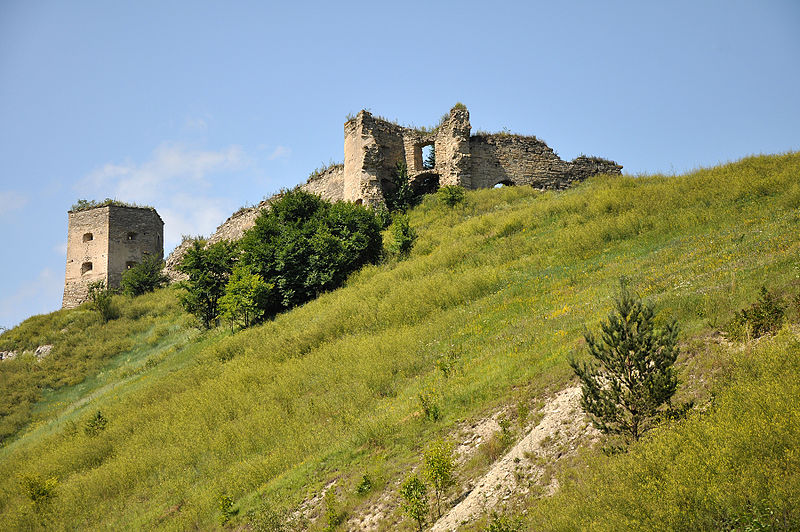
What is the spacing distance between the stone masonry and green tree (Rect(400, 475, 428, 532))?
1878cm

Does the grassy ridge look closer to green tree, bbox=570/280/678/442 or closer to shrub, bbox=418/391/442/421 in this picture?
green tree, bbox=570/280/678/442

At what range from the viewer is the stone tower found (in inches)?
1227

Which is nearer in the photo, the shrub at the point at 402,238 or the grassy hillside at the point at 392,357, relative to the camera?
the grassy hillside at the point at 392,357

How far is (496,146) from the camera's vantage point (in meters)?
26.3

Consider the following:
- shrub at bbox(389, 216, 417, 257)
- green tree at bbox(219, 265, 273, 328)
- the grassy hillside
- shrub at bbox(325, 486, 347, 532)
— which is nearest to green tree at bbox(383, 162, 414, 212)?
shrub at bbox(389, 216, 417, 257)

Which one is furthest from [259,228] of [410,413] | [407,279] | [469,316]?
[410,413]

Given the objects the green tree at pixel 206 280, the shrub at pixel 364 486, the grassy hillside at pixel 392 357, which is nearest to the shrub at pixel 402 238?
the grassy hillside at pixel 392 357

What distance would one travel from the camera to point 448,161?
2569 cm

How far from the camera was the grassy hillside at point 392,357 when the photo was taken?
9.36 metres

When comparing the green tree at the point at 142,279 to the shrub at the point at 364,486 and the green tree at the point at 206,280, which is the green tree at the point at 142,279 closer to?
the green tree at the point at 206,280

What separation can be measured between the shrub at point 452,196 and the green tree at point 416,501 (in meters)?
17.5

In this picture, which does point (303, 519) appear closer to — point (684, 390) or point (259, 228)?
point (684, 390)

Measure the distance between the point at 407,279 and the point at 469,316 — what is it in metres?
4.77

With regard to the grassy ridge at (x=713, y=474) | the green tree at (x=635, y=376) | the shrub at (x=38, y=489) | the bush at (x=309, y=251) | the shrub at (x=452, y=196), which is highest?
the shrub at (x=452, y=196)
